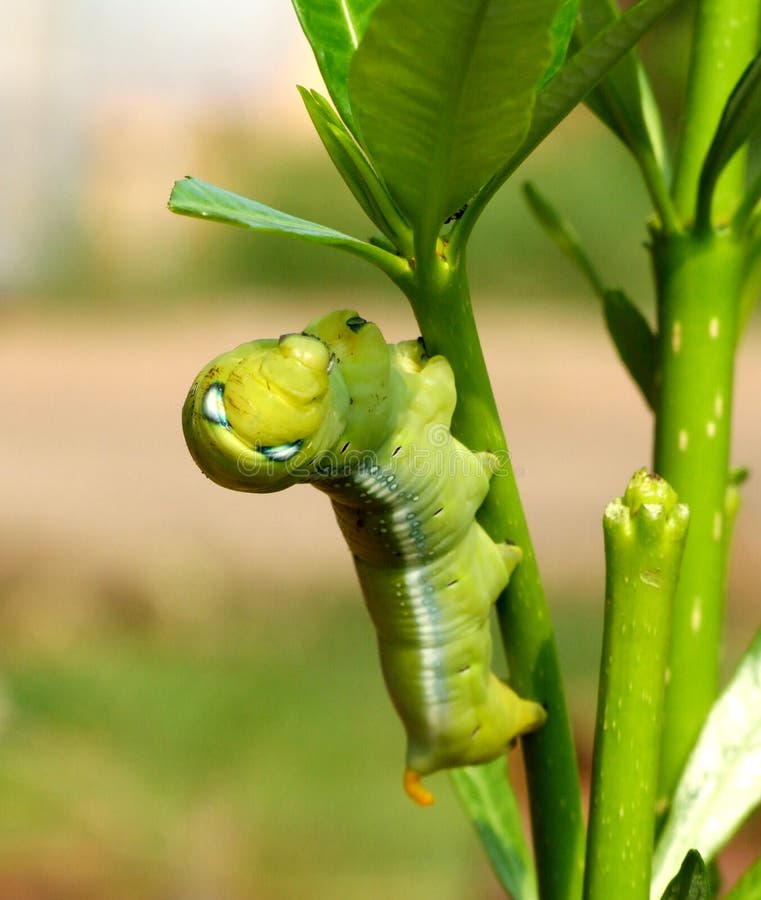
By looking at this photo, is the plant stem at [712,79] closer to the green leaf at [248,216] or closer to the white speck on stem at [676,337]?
the white speck on stem at [676,337]

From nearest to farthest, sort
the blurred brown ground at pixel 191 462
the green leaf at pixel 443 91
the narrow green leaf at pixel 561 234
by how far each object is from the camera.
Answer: the green leaf at pixel 443 91, the narrow green leaf at pixel 561 234, the blurred brown ground at pixel 191 462

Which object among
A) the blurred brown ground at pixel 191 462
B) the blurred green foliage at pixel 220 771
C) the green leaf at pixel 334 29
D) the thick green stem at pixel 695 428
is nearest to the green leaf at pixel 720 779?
the thick green stem at pixel 695 428

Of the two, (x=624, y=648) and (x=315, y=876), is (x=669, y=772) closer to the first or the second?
(x=624, y=648)

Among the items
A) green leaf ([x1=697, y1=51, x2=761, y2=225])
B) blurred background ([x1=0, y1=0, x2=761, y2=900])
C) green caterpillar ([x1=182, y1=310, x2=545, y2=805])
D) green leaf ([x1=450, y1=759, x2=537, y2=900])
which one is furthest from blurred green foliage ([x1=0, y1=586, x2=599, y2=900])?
green leaf ([x1=697, y1=51, x2=761, y2=225])

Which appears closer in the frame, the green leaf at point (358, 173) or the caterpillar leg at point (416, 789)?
the green leaf at point (358, 173)

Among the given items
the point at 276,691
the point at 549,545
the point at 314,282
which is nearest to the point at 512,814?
the point at 276,691

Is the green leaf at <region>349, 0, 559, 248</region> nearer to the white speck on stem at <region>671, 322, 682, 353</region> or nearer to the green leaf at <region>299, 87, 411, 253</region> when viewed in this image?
the green leaf at <region>299, 87, 411, 253</region>
